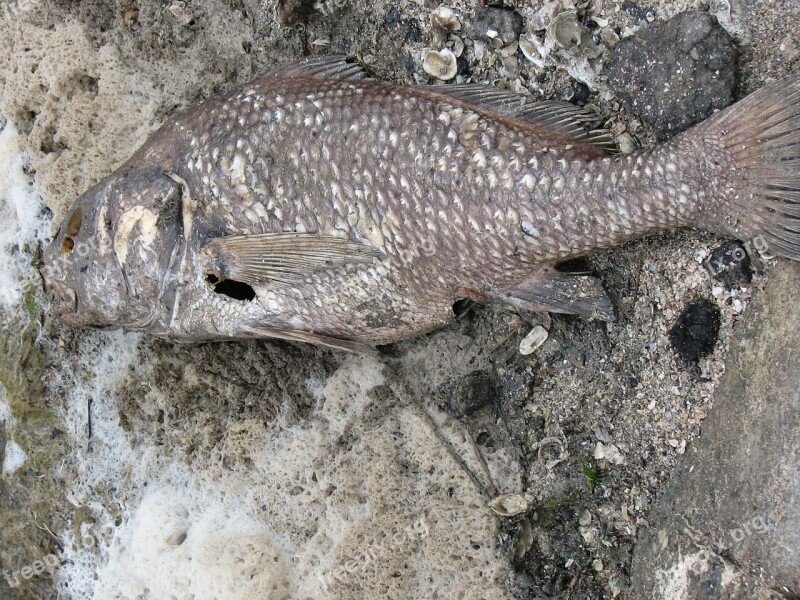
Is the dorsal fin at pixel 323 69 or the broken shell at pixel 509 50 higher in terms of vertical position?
the broken shell at pixel 509 50

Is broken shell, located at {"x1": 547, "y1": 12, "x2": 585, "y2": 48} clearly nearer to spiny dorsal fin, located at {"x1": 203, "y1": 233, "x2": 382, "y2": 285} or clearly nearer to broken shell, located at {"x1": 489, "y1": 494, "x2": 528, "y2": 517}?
spiny dorsal fin, located at {"x1": 203, "y1": 233, "x2": 382, "y2": 285}

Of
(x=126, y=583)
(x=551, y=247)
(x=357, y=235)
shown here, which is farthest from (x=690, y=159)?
(x=126, y=583)

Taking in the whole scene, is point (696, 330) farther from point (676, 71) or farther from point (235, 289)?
point (235, 289)

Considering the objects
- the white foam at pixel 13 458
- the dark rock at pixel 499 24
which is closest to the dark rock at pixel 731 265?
the dark rock at pixel 499 24

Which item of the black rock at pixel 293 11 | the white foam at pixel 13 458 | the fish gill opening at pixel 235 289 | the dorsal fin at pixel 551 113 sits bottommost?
the white foam at pixel 13 458

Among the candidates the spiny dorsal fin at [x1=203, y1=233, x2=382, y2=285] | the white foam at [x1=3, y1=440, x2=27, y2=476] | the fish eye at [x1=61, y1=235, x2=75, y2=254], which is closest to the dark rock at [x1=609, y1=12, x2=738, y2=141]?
the spiny dorsal fin at [x1=203, y1=233, x2=382, y2=285]

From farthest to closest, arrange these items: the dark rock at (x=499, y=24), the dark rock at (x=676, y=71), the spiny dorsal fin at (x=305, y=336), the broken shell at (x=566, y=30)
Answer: the dark rock at (x=499, y=24), the spiny dorsal fin at (x=305, y=336), the broken shell at (x=566, y=30), the dark rock at (x=676, y=71)

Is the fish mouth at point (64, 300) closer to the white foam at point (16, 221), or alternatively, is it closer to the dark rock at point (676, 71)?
the white foam at point (16, 221)
